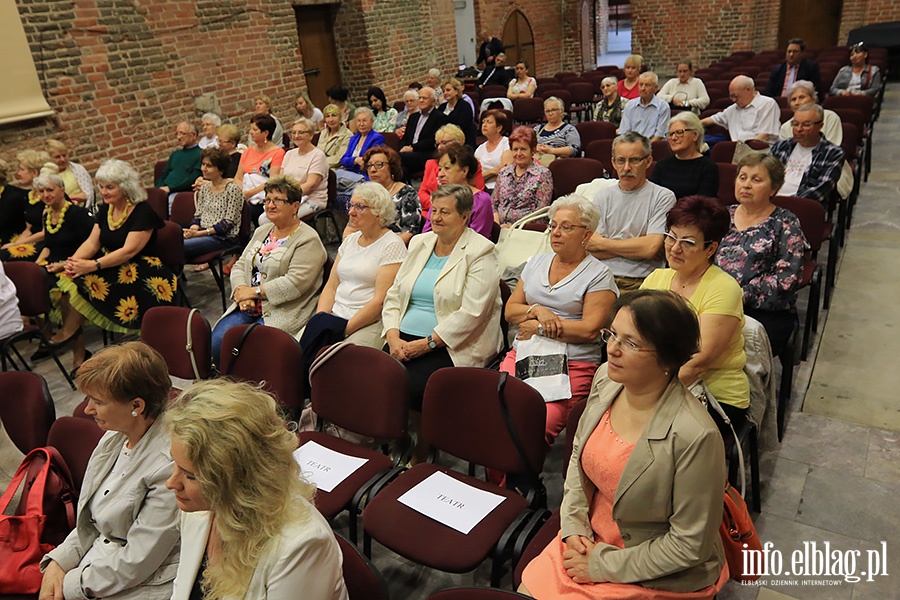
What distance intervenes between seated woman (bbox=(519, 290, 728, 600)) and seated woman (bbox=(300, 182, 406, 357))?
181cm

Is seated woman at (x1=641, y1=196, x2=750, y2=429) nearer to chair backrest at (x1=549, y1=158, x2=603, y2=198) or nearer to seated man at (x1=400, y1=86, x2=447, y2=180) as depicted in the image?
chair backrest at (x1=549, y1=158, x2=603, y2=198)

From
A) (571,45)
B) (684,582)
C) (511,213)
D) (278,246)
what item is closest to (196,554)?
(684,582)

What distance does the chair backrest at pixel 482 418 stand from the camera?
2.39 metres

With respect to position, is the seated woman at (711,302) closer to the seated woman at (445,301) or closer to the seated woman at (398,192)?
the seated woman at (445,301)

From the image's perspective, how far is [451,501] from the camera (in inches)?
92.4

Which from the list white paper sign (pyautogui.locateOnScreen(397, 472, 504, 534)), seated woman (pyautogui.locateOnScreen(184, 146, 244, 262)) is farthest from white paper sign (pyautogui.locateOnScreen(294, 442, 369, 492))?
seated woman (pyautogui.locateOnScreen(184, 146, 244, 262))

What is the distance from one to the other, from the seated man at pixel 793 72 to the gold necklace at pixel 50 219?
24.4ft

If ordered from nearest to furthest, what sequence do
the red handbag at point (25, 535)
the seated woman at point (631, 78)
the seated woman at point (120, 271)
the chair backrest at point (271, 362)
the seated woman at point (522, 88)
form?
1. the red handbag at point (25, 535)
2. the chair backrest at point (271, 362)
3. the seated woman at point (120, 271)
4. the seated woman at point (631, 78)
5. the seated woman at point (522, 88)

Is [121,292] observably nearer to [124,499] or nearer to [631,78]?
[124,499]

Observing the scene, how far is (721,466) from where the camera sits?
5.57 ft

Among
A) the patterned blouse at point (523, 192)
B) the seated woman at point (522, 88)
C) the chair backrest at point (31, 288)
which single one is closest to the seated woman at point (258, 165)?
the chair backrest at point (31, 288)

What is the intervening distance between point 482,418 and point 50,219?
396cm

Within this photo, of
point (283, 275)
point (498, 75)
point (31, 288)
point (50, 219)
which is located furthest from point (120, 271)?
point (498, 75)

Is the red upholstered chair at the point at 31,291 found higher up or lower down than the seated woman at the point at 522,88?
lower down
